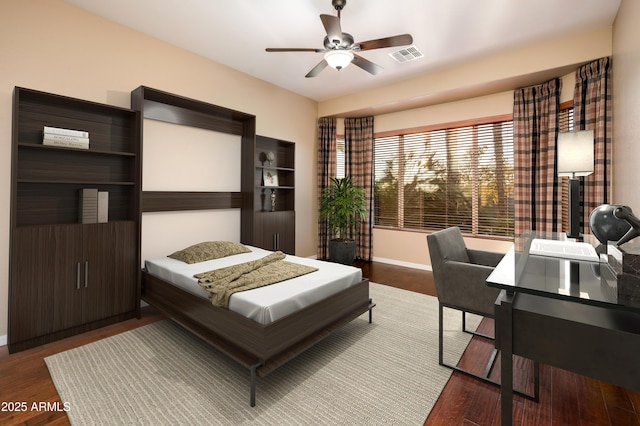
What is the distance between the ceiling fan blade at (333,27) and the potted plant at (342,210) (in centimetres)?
265

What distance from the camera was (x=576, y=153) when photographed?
90.0 inches

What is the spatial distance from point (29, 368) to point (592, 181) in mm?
5239

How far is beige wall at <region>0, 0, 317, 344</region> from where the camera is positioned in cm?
240

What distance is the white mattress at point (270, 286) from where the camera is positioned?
1.90 metres

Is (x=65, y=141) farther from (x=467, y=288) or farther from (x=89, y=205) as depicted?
(x=467, y=288)

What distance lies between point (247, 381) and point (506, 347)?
1.54m

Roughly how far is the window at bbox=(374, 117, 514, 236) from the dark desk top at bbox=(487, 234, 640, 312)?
2.97 meters

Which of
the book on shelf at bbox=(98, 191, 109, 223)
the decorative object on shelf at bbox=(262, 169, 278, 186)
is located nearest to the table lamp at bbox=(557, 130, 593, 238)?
the decorative object on shelf at bbox=(262, 169, 278, 186)

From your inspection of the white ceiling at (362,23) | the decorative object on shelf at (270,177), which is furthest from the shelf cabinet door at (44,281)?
the decorative object on shelf at (270,177)

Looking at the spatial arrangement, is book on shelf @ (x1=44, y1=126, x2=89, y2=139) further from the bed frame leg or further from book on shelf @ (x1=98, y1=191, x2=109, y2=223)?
the bed frame leg

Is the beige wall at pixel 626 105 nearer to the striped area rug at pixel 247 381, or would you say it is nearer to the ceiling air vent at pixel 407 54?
the ceiling air vent at pixel 407 54

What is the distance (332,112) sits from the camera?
210 inches

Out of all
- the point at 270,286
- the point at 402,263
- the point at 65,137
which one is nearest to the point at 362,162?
the point at 402,263

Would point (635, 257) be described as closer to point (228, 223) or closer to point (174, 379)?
point (174, 379)
